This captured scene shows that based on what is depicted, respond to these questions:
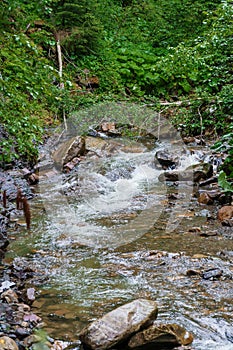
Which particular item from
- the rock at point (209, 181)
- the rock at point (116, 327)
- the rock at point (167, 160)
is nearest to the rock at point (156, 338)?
the rock at point (116, 327)

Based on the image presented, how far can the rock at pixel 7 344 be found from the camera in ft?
6.86

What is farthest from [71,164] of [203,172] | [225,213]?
[225,213]

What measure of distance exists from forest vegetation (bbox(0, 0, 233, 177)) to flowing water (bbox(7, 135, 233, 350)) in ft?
3.22

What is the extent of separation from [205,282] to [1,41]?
7.86ft

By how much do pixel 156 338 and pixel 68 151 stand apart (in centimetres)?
601

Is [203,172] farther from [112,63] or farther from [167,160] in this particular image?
[112,63]

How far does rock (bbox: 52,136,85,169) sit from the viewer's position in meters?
7.74

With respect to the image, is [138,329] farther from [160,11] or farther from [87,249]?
[160,11]

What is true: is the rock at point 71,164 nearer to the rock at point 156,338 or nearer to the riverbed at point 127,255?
the riverbed at point 127,255

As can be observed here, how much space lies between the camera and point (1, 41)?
294cm

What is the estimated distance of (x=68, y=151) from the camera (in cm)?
796

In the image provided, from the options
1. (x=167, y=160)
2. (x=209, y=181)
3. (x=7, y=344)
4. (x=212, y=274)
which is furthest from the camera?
(x=167, y=160)

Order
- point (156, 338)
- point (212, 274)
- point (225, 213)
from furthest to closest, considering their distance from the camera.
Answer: point (225, 213) → point (212, 274) → point (156, 338)

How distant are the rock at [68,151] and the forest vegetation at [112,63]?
49cm
